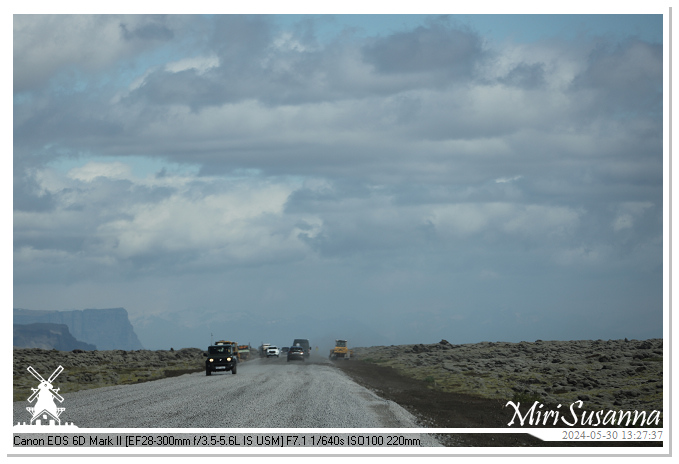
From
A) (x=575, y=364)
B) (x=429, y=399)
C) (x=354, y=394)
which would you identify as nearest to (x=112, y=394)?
(x=354, y=394)

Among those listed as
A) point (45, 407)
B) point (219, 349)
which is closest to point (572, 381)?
point (219, 349)

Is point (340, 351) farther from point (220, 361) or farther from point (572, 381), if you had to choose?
point (572, 381)

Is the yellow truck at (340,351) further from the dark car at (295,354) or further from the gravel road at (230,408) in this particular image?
the gravel road at (230,408)

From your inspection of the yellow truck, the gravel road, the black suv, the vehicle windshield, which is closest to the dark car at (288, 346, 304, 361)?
the yellow truck
